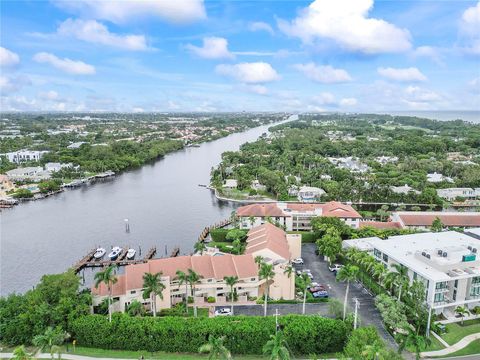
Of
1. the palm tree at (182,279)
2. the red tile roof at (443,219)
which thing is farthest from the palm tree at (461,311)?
the palm tree at (182,279)

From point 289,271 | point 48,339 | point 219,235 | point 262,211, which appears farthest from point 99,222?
point 289,271

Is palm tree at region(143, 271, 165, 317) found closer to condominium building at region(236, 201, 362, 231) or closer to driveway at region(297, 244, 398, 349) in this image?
driveway at region(297, 244, 398, 349)

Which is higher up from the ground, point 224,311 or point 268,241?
point 268,241

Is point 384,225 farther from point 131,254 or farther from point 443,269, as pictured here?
point 131,254

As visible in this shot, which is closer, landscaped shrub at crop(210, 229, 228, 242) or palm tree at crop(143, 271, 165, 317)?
palm tree at crop(143, 271, 165, 317)

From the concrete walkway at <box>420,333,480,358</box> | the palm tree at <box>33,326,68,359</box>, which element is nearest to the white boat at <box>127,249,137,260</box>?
the palm tree at <box>33,326,68,359</box>

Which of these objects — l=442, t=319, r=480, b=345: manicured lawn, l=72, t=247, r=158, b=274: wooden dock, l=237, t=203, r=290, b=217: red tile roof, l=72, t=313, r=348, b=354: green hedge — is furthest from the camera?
l=237, t=203, r=290, b=217: red tile roof
